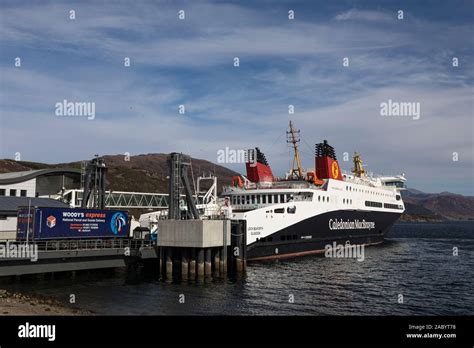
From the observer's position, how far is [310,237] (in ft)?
169

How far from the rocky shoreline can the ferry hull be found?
2236 cm

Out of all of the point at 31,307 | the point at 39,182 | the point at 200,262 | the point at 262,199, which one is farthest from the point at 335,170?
the point at 31,307

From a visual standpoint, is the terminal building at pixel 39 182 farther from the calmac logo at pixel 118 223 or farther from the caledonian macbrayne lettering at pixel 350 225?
the caledonian macbrayne lettering at pixel 350 225

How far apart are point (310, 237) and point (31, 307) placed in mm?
34331

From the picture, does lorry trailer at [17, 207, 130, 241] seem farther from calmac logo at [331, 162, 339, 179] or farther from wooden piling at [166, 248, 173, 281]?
calmac logo at [331, 162, 339, 179]

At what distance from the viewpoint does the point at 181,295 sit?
3047 cm

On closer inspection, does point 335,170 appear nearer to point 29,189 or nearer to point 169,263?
point 169,263

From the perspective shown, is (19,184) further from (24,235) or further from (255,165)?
(255,165)

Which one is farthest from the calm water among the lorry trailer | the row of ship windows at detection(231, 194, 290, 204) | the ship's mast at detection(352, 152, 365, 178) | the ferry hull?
the ship's mast at detection(352, 152, 365, 178)

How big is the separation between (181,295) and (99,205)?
72.8ft

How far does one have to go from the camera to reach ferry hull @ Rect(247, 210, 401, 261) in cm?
4588
